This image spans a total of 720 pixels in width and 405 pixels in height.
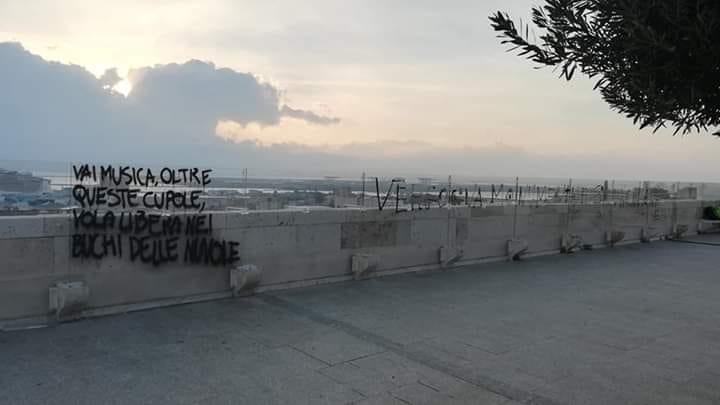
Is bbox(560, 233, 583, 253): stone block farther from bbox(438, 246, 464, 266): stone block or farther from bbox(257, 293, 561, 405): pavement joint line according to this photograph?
bbox(257, 293, 561, 405): pavement joint line

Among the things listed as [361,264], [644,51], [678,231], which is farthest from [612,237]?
[644,51]

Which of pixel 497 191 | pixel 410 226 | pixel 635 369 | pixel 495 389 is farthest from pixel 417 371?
pixel 497 191

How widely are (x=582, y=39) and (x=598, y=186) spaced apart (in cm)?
1748

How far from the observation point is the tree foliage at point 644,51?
12.4ft

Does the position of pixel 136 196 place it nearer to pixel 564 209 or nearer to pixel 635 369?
pixel 635 369

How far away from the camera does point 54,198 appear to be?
8156 millimetres

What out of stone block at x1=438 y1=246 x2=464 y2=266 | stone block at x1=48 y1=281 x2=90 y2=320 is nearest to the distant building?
stone block at x1=48 y1=281 x2=90 y2=320

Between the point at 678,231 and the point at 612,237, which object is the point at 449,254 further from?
the point at 678,231

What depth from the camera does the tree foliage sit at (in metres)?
3.78

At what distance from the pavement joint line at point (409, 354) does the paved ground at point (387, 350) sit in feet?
0.08

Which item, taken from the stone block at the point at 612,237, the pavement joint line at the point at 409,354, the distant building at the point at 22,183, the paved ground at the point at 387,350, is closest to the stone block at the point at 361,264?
the paved ground at the point at 387,350

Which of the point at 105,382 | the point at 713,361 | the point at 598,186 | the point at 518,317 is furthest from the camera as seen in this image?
the point at 598,186

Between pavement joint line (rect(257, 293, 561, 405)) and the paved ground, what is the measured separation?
0.9 inches

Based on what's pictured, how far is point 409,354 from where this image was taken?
6766mm
